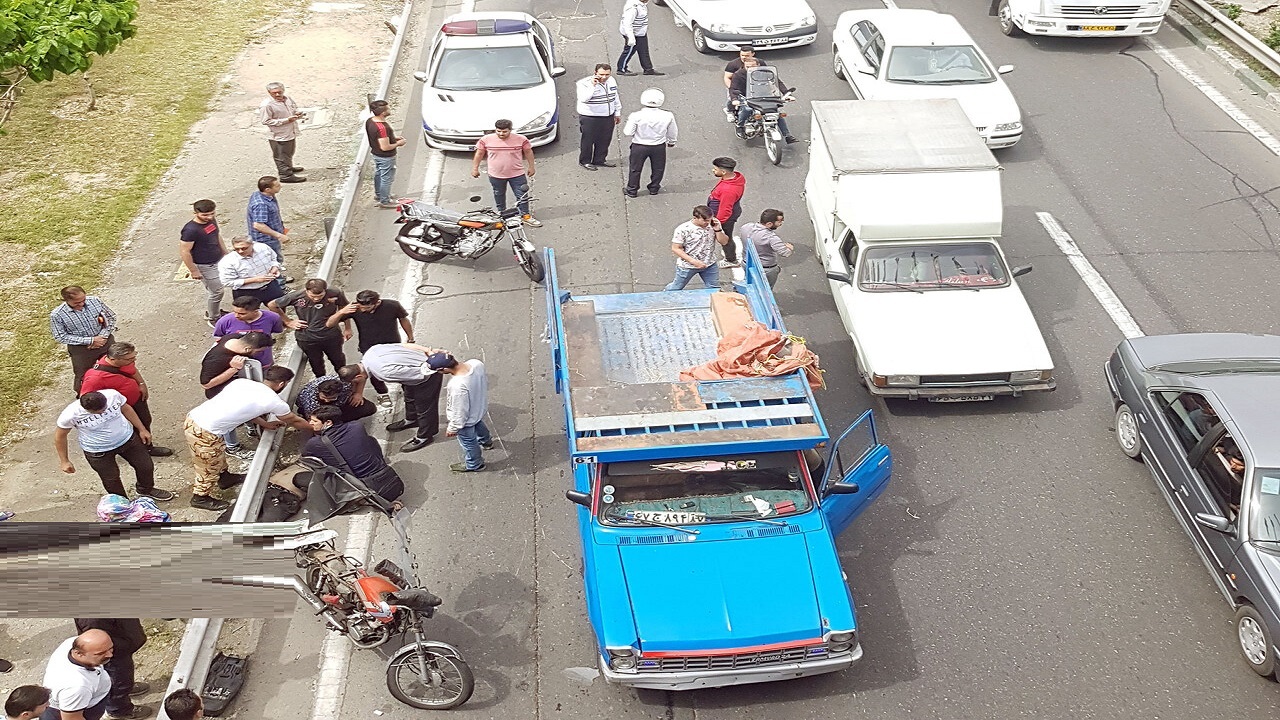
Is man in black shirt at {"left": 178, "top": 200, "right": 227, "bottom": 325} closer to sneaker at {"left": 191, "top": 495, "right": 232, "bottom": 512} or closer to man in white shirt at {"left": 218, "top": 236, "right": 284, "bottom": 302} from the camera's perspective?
man in white shirt at {"left": 218, "top": 236, "right": 284, "bottom": 302}

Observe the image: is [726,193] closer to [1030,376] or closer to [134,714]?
[1030,376]

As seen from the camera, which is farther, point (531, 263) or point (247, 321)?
point (531, 263)

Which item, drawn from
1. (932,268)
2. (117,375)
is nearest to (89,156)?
(117,375)

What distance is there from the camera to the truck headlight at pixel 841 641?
7.45m

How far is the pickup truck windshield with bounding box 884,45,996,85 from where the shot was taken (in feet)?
51.9

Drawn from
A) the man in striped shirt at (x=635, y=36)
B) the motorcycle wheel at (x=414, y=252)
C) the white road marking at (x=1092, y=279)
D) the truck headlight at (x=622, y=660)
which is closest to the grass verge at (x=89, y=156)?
the motorcycle wheel at (x=414, y=252)

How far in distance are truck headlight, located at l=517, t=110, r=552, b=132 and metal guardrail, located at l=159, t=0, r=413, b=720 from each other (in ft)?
7.59

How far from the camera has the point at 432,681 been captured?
773cm

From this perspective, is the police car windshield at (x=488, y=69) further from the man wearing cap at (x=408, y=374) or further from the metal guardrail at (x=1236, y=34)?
the metal guardrail at (x=1236, y=34)

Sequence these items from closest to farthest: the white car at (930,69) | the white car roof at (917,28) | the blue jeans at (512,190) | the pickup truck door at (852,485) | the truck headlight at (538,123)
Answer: the pickup truck door at (852,485), the blue jeans at (512,190), the white car at (930,69), the truck headlight at (538,123), the white car roof at (917,28)

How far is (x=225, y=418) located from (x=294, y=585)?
8.63ft

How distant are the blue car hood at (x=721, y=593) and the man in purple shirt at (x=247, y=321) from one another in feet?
14.7

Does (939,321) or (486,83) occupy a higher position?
(939,321)

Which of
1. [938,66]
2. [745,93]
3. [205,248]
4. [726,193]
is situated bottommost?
[205,248]
